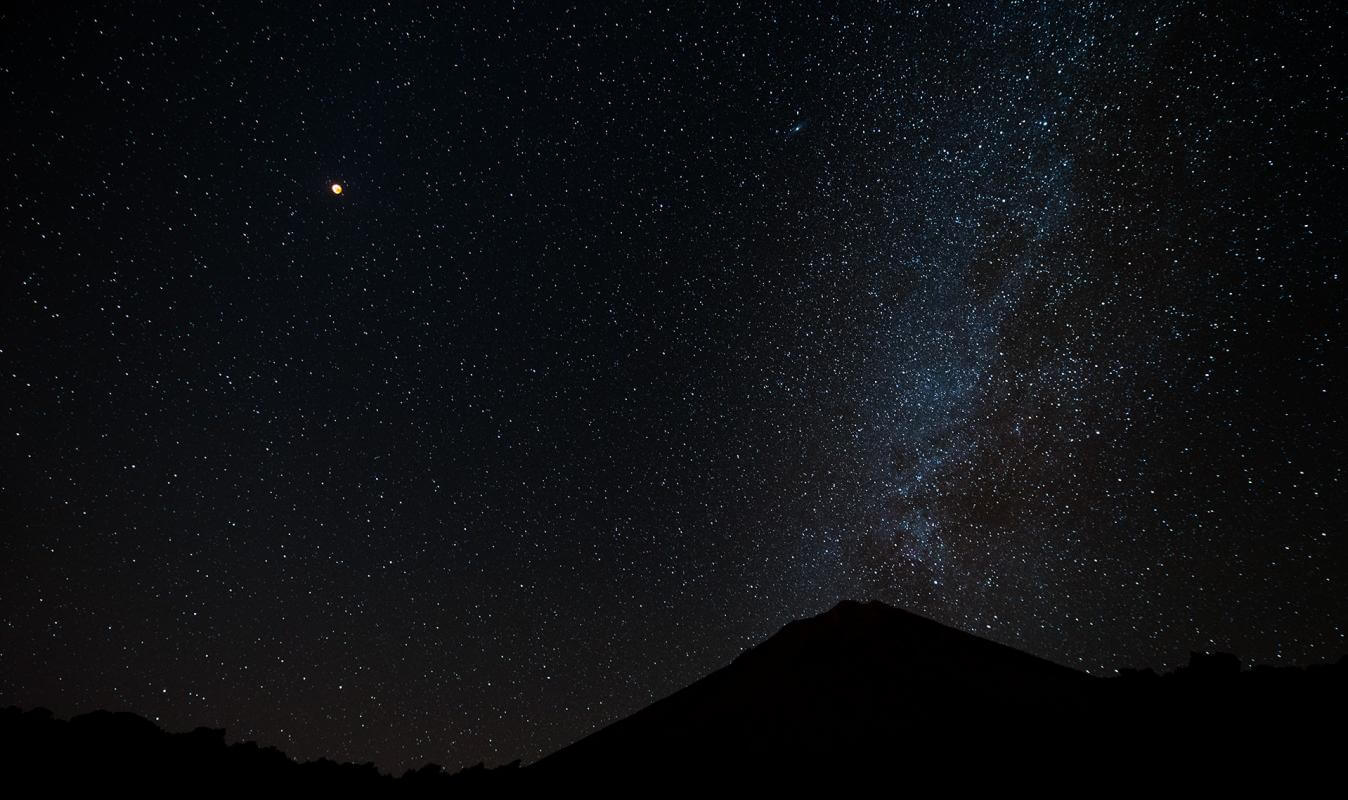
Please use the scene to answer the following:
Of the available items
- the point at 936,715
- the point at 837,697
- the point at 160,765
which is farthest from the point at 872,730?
the point at 160,765

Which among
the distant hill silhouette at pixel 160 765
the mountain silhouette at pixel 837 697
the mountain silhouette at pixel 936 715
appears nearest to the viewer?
the mountain silhouette at pixel 936 715

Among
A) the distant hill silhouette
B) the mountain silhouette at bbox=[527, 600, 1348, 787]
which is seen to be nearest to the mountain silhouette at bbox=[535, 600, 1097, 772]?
the mountain silhouette at bbox=[527, 600, 1348, 787]

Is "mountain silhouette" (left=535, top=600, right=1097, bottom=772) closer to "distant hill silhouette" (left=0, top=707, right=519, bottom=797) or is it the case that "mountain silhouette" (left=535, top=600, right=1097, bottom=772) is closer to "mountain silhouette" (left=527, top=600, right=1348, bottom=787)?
"mountain silhouette" (left=527, top=600, right=1348, bottom=787)

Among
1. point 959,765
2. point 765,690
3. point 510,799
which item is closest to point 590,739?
point 510,799

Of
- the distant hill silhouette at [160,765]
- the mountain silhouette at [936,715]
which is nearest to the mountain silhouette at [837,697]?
the mountain silhouette at [936,715]

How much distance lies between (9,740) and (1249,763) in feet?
53.3

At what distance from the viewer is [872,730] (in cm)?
930

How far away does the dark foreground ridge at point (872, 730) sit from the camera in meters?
6.47

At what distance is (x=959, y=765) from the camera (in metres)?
7.26

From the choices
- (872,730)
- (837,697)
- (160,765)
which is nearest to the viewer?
(872,730)

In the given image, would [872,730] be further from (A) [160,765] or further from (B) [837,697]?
(A) [160,765]

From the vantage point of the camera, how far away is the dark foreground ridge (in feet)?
21.2

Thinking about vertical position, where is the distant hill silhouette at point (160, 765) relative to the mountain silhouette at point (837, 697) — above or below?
above

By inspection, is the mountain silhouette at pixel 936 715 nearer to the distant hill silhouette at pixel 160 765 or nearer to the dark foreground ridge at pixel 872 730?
the dark foreground ridge at pixel 872 730
